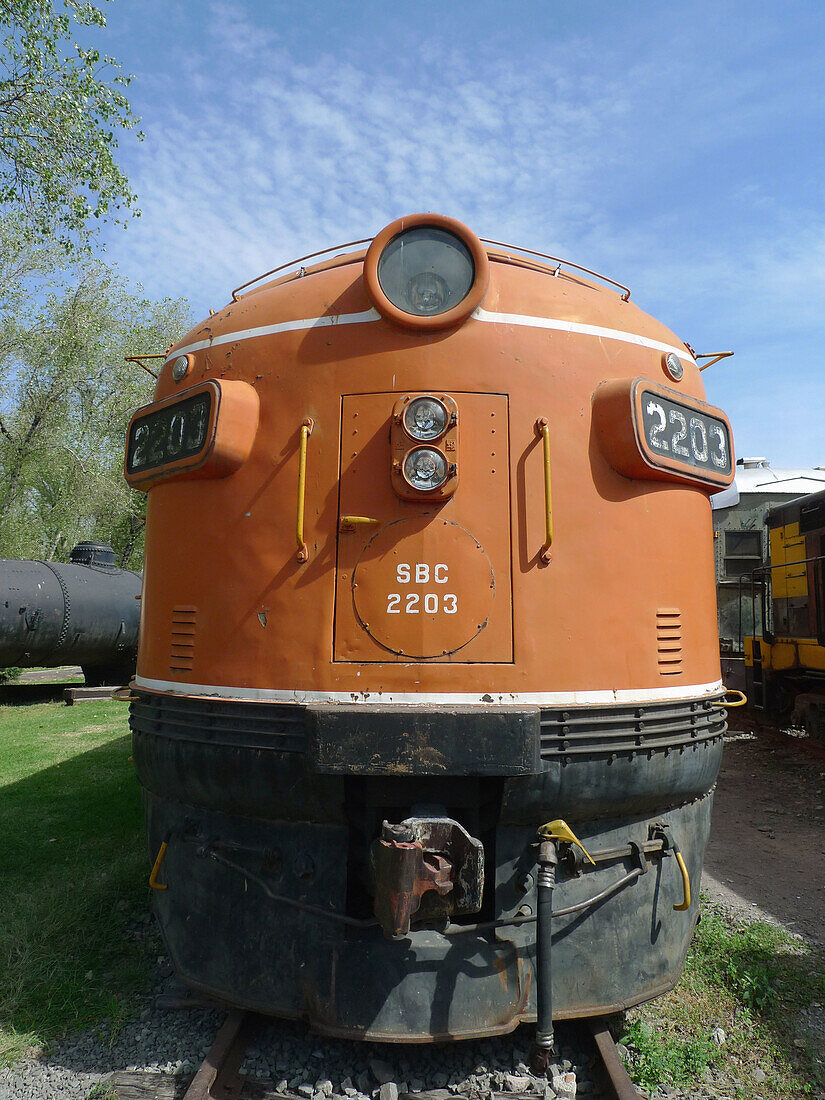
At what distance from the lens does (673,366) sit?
3221 millimetres

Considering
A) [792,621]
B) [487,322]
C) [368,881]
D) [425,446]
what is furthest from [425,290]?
[792,621]

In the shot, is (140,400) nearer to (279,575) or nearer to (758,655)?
(758,655)

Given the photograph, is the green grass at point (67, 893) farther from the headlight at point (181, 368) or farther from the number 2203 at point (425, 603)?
the headlight at point (181, 368)

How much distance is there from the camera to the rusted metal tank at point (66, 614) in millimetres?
11594

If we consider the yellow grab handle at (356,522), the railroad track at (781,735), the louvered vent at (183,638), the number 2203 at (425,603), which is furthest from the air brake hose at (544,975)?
the railroad track at (781,735)

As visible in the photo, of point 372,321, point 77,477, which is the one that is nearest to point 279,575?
point 372,321

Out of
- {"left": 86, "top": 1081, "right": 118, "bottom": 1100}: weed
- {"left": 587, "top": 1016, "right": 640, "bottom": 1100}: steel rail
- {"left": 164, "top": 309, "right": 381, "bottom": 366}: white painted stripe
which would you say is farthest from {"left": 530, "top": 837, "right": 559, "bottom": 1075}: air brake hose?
{"left": 164, "top": 309, "right": 381, "bottom": 366}: white painted stripe

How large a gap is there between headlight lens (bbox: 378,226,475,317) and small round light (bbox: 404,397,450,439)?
40cm

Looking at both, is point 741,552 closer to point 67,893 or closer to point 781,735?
point 781,735

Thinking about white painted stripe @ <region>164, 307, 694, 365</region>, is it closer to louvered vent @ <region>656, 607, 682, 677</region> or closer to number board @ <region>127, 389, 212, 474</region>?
number board @ <region>127, 389, 212, 474</region>

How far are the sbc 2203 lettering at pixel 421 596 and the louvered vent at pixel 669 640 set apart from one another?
0.91 m

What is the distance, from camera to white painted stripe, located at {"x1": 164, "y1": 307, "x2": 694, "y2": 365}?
293 cm

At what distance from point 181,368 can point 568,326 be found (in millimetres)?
1810

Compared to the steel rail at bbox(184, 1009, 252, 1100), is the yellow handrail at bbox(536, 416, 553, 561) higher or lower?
higher
